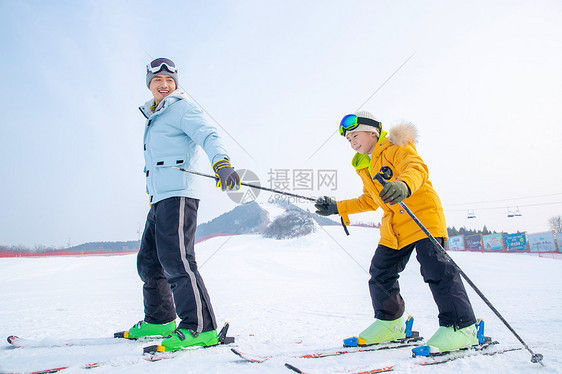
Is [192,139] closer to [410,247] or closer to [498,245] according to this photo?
[410,247]

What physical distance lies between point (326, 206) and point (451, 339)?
1423mm

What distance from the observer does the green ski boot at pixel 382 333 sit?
224 centimetres

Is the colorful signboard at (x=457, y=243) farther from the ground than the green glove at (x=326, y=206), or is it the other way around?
the green glove at (x=326, y=206)

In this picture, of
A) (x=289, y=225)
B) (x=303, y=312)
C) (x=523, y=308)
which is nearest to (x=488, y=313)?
(x=523, y=308)

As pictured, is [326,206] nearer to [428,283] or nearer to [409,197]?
[409,197]

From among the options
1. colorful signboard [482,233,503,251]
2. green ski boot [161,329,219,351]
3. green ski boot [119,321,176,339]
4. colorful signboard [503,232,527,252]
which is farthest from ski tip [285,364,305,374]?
colorful signboard [482,233,503,251]

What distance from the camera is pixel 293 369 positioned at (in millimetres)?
1489

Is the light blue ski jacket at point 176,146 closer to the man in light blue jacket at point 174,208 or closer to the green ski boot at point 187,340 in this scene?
the man in light blue jacket at point 174,208

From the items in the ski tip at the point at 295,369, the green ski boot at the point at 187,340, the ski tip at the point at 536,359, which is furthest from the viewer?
the green ski boot at the point at 187,340

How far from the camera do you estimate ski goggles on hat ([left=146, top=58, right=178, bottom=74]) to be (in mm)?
2662

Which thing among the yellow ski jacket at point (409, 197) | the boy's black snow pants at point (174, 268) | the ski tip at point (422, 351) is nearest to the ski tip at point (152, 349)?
the boy's black snow pants at point (174, 268)

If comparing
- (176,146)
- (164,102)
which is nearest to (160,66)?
(164,102)

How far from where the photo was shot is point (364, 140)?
104 inches

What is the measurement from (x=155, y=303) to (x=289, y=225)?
23658mm
